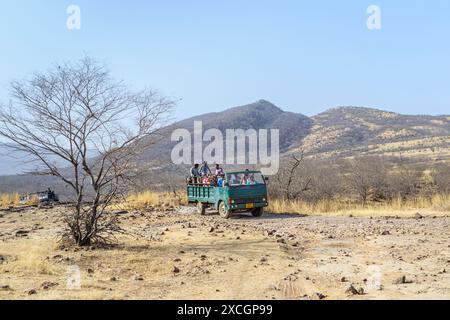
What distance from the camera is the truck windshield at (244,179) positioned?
21.8m

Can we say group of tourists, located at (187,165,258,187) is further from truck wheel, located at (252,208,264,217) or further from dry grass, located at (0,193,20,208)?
dry grass, located at (0,193,20,208)

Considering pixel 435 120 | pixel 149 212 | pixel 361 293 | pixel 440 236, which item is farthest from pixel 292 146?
pixel 361 293

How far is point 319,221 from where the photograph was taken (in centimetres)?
1859

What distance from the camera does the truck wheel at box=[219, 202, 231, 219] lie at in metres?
21.3

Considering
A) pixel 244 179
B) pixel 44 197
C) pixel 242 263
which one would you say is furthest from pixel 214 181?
pixel 44 197

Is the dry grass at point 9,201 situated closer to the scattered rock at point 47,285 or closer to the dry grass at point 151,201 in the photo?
the dry grass at point 151,201

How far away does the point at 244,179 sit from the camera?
2200 centimetres

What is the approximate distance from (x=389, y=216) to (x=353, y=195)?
38.9 feet

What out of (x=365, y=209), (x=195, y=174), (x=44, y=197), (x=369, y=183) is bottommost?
(x=365, y=209)

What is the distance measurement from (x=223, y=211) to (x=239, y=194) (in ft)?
3.55

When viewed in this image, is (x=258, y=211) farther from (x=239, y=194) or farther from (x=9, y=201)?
(x=9, y=201)

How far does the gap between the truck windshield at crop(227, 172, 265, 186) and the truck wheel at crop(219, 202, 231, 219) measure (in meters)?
0.98

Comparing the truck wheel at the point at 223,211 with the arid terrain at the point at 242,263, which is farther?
the truck wheel at the point at 223,211

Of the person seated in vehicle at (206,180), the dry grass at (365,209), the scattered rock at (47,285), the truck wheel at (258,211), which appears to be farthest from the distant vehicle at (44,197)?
the scattered rock at (47,285)
